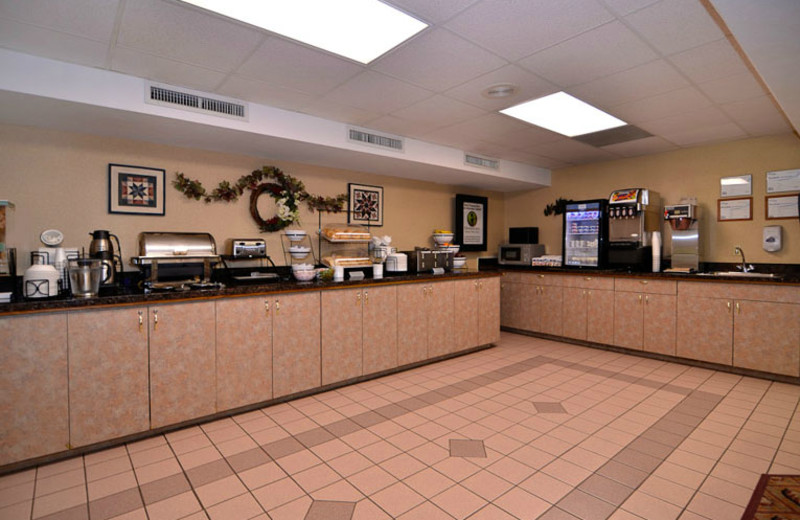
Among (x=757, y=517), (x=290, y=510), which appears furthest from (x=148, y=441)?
(x=757, y=517)

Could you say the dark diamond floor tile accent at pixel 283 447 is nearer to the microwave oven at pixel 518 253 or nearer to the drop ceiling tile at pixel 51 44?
the drop ceiling tile at pixel 51 44

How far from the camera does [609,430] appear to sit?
10.1 ft

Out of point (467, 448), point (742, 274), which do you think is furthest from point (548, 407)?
point (742, 274)

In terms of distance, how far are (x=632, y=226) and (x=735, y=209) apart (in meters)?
1.15

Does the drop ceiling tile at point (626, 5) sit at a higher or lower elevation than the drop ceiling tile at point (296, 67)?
higher

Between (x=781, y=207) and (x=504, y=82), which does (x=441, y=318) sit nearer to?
(x=504, y=82)

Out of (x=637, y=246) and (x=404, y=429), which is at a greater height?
(x=637, y=246)

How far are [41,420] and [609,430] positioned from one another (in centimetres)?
395

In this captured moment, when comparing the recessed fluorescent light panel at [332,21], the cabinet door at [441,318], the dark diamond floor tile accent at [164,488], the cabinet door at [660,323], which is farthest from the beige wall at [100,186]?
the cabinet door at [660,323]

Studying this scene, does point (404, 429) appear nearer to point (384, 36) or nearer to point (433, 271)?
point (433, 271)

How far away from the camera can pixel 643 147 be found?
5.32 metres

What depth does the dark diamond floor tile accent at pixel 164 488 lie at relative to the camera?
2242mm

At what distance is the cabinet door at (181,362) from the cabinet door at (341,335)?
1.02 meters

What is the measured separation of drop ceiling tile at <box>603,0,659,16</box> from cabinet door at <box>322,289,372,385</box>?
9.91ft
